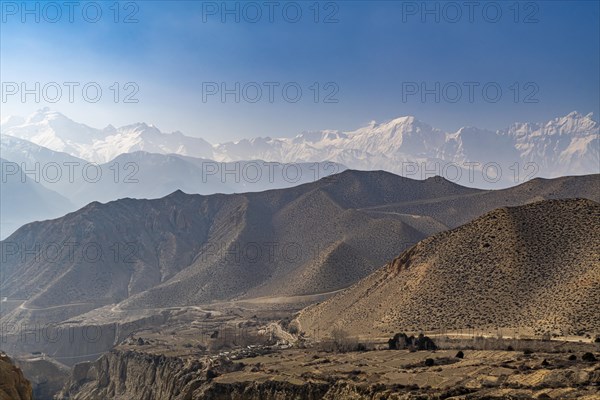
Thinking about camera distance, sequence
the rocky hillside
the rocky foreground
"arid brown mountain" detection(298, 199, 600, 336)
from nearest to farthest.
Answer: the rocky hillside < the rocky foreground < "arid brown mountain" detection(298, 199, 600, 336)

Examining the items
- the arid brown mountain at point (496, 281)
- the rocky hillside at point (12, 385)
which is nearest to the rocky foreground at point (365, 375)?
the arid brown mountain at point (496, 281)

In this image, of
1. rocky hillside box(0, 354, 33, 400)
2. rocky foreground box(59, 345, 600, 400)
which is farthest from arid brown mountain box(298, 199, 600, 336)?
rocky hillside box(0, 354, 33, 400)

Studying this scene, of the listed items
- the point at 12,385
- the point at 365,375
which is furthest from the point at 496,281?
the point at 12,385

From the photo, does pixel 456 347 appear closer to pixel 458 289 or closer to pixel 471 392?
pixel 458 289

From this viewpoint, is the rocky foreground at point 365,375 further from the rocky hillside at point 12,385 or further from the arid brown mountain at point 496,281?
the rocky hillside at point 12,385

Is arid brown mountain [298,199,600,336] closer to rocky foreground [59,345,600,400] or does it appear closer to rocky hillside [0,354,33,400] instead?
rocky foreground [59,345,600,400]

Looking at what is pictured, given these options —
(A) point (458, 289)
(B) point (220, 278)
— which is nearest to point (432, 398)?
(A) point (458, 289)
